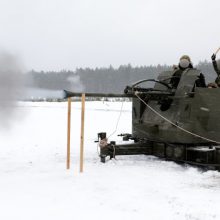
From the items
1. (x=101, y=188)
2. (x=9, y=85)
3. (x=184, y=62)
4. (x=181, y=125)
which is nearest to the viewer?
(x=101, y=188)

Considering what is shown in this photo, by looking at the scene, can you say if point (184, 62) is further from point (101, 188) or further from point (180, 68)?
point (101, 188)

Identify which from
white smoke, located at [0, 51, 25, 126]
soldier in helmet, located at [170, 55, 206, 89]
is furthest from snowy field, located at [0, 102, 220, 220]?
soldier in helmet, located at [170, 55, 206, 89]

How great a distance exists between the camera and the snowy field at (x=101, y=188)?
5.97 metres

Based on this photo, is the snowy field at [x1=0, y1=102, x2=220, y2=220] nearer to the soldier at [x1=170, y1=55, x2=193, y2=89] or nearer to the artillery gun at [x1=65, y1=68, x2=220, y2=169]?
the artillery gun at [x1=65, y1=68, x2=220, y2=169]

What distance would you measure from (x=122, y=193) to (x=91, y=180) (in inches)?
40.7

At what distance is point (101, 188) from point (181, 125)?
10.1 feet

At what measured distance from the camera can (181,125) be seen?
9773 mm

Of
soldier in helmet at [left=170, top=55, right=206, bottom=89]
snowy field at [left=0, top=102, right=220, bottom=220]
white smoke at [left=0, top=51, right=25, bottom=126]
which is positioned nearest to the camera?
snowy field at [left=0, top=102, right=220, bottom=220]

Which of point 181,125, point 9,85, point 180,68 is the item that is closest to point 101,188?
point 9,85

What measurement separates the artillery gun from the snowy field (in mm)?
287

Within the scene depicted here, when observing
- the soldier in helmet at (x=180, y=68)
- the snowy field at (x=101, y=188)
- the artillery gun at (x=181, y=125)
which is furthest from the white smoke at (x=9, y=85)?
the soldier in helmet at (x=180, y=68)

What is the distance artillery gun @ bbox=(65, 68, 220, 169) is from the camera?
959 centimetres

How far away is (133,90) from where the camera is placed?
1015cm

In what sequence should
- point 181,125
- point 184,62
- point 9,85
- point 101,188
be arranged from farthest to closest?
point 184,62, point 181,125, point 9,85, point 101,188
